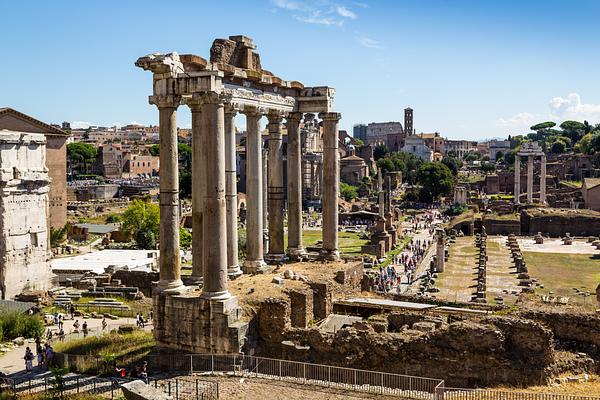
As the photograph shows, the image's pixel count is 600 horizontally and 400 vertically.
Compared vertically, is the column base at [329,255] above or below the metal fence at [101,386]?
above

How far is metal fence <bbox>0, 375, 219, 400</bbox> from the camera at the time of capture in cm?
1476

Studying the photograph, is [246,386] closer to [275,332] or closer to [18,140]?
[275,332]

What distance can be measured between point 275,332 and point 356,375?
9.05 feet

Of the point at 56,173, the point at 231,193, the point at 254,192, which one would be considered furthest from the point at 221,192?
the point at 56,173

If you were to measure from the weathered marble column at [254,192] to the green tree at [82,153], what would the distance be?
364 feet

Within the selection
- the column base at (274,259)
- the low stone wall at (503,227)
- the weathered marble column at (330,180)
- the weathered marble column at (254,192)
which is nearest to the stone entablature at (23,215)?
the column base at (274,259)

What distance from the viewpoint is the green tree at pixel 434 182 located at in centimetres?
10456

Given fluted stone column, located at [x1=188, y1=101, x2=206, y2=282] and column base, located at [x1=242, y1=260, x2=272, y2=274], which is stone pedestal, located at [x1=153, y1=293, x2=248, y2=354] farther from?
column base, located at [x1=242, y1=260, x2=272, y2=274]

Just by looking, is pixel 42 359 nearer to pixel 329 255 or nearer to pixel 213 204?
pixel 213 204

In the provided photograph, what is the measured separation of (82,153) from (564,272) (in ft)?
330

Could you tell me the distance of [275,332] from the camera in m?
17.3

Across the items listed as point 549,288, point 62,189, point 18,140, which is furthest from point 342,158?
point 18,140

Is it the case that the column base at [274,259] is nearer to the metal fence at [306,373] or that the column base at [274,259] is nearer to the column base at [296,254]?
the column base at [296,254]

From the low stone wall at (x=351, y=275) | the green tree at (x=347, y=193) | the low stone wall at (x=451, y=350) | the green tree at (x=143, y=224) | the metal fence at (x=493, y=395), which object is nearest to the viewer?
the metal fence at (x=493, y=395)
